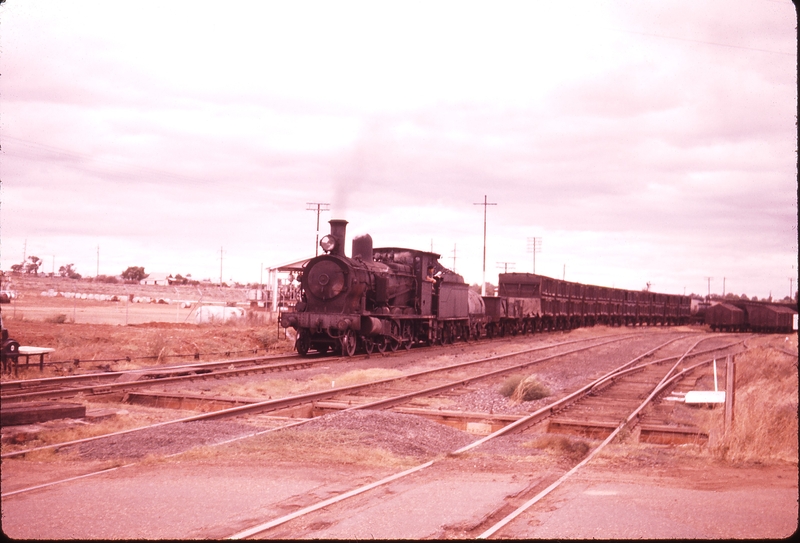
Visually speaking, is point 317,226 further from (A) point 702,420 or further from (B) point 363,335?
(A) point 702,420

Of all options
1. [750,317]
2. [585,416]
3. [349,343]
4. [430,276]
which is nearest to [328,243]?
[349,343]

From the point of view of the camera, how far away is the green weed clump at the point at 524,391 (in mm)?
14211

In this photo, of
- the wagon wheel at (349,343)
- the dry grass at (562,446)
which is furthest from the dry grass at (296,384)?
the dry grass at (562,446)

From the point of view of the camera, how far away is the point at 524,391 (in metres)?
14.3

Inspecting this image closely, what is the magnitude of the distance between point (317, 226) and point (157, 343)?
108ft

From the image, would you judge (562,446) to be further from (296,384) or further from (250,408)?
(296,384)

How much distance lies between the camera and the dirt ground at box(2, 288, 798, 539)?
5691 millimetres

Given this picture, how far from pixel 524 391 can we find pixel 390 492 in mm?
7917

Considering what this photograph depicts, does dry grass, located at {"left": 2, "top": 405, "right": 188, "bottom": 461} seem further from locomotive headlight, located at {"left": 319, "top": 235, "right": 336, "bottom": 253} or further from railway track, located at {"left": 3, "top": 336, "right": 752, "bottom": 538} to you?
locomotive headlight, located at {"left": 319, "top": 235, "right": 336, "bottom": 253}

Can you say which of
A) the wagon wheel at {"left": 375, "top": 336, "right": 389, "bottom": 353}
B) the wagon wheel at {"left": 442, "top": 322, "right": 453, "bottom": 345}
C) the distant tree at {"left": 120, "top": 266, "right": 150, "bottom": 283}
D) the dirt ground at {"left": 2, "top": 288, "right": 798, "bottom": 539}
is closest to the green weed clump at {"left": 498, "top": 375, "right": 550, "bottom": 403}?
the dirt ground at {"left": 2, "top": 288, "right": 798, "bottom": 539}

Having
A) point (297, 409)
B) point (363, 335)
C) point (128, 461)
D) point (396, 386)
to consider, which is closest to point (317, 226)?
point (363, 335)

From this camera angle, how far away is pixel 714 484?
7586 mm

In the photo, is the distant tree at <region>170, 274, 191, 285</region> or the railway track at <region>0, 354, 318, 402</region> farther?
the distant tree at <region>170, 274, 191, 285</region>

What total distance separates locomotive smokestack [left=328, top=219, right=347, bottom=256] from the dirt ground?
44.4 feet
